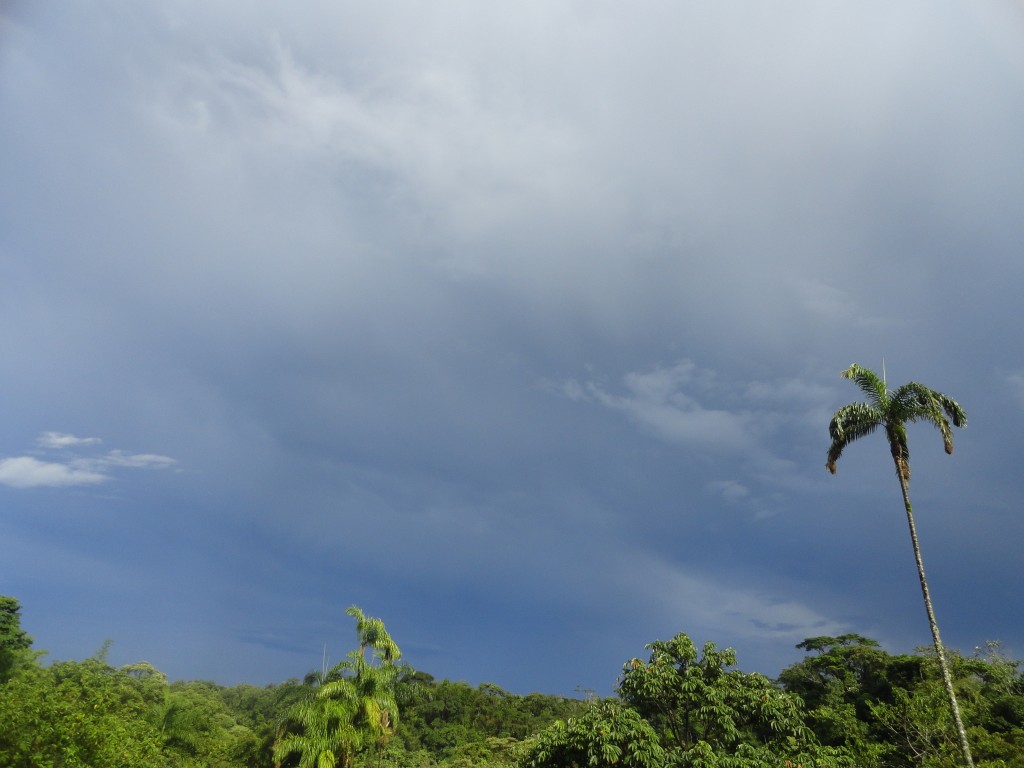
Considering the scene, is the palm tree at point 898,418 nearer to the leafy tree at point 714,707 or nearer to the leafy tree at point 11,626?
the leafy tree at point 714,707

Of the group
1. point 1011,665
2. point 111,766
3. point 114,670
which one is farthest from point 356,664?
point 114,670

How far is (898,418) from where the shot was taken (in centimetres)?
2550

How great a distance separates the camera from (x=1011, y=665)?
167ft

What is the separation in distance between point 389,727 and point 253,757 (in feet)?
55.0

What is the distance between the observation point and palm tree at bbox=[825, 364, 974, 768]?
24.9 metres

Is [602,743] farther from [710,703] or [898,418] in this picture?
[898,418]

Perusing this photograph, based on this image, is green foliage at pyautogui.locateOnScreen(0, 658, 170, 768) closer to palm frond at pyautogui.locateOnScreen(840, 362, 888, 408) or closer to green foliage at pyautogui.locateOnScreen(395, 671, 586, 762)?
palm frond at pyautogui.locateOnScreen(840, 362, 888, 408)

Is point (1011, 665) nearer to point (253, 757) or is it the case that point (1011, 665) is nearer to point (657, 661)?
point (657, 661)

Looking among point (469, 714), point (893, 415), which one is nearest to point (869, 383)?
point (893, 415)

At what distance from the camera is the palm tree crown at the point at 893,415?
81.8ft

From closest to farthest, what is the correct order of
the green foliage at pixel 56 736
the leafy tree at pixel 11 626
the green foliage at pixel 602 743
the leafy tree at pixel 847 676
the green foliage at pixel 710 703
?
the green foliage at pixel 56 736 → the green foliage at pixel 602 743 → the green foliage at pixel 710 703 → the leafy tree at pixel 847 676 → the leafy tree at pixel 11 626

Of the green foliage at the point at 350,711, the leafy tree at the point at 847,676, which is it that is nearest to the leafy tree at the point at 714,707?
the green foliage at the point at 350,711

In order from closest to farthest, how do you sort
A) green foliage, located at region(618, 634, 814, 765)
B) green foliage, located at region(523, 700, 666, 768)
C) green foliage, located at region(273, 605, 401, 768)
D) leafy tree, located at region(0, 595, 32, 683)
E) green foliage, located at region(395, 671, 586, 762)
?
green foliage, located at region(523, 700, 666, 768)
green foliage, located at region(618, 634, 814, 765)
green foliage, located at region(273, 605, 401, 768)
leafy tree, located at region(0, 595, 32, 683)
green foliage, located at region(395, 671, 586, 762)

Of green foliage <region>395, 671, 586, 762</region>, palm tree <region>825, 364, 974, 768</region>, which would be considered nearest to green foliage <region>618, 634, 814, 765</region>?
palm tree <region>825, 364, 974, 768</region>
